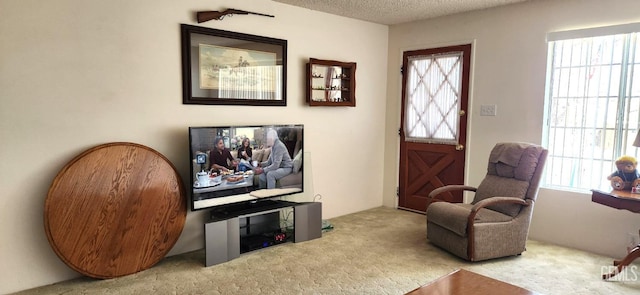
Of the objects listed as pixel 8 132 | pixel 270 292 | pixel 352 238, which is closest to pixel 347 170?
pixel 352 238

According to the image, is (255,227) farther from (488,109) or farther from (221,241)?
(488,109)

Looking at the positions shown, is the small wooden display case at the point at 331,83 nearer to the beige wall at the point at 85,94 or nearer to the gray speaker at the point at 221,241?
the beige wall at the point at 85,94

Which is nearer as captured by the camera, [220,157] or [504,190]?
[220,157]

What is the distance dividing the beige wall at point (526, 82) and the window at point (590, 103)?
10 centimetres

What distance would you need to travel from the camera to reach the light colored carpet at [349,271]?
8.96 ft

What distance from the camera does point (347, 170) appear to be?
466cm

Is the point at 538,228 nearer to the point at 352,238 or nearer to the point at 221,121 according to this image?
the point at 352,238

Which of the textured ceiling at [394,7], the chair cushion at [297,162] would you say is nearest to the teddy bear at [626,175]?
the textured ceiling at [394,7]

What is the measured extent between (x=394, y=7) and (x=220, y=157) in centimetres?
230

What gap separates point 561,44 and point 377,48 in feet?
6.39

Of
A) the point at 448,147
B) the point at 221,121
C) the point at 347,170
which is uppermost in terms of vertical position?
Answer: the point at 221,121

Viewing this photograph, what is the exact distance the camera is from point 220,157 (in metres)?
3.25

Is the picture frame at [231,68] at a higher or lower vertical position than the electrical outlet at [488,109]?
higher

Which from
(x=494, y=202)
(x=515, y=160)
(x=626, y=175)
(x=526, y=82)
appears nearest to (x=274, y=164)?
(x=494, y=202)
